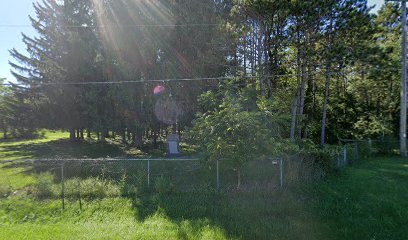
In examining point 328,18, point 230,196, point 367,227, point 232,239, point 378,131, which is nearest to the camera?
point 232,239

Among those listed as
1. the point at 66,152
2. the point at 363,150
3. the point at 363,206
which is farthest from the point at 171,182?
the point at 66,152

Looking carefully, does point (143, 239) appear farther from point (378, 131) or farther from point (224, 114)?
point (378, 131)

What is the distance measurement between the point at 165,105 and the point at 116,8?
6831 mm

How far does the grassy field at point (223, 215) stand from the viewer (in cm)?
424

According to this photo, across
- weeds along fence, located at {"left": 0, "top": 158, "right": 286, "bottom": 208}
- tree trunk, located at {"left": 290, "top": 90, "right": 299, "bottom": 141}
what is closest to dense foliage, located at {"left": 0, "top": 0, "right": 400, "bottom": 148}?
tree trunk, located at {"left": 290, "top": 90, "right": 299, "bottom": 141}

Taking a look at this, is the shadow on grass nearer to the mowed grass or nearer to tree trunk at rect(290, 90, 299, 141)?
tree trunk at rect(290, 90, 299, 141)

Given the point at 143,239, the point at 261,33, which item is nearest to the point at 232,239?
the point at 143,239

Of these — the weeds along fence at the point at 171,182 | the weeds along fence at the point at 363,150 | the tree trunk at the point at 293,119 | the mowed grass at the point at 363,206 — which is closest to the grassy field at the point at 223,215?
the mowed grass at the point at 363,206

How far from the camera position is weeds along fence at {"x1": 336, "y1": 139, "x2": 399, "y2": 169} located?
11015mm

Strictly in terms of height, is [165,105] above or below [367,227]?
above

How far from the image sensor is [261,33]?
49.3 feet

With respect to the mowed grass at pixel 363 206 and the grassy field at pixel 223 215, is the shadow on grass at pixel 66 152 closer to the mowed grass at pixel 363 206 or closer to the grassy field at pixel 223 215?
the grassy field at pixel 223 215

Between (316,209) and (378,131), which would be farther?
(378,131)

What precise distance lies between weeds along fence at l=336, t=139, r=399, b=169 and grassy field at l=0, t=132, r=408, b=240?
12.0ft
